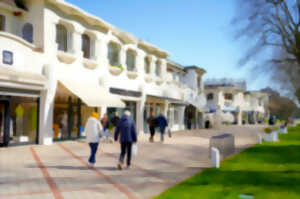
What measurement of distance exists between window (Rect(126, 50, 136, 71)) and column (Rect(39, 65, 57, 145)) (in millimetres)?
8050

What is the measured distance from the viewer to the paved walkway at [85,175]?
5.62 meters

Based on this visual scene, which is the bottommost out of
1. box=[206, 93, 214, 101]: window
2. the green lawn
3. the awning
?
the green lawn

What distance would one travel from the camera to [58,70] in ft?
45.9

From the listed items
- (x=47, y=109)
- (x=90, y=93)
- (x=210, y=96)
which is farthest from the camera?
(x=210, y=96)

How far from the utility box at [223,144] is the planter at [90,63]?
9.07 metres

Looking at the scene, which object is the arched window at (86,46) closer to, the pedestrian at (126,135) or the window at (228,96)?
the pedestrian at (126,135)

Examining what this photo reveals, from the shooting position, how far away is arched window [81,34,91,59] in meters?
16.2

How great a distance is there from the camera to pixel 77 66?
50.1 ft

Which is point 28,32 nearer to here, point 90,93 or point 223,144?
point 90,93

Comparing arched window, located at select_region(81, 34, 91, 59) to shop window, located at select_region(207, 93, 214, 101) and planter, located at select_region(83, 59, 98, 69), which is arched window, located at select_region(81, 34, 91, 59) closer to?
planter, located at select_region(83, 59, 98, 69)

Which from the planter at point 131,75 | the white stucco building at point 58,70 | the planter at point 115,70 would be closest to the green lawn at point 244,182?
the white stucco building at point 58,70

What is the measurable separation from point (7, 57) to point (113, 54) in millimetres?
8254

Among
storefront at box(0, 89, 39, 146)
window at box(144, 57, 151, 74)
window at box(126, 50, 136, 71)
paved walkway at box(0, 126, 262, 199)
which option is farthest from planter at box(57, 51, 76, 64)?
window at box(144, 57, 151, 74)

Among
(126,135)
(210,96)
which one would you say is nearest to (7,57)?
(126,135)
